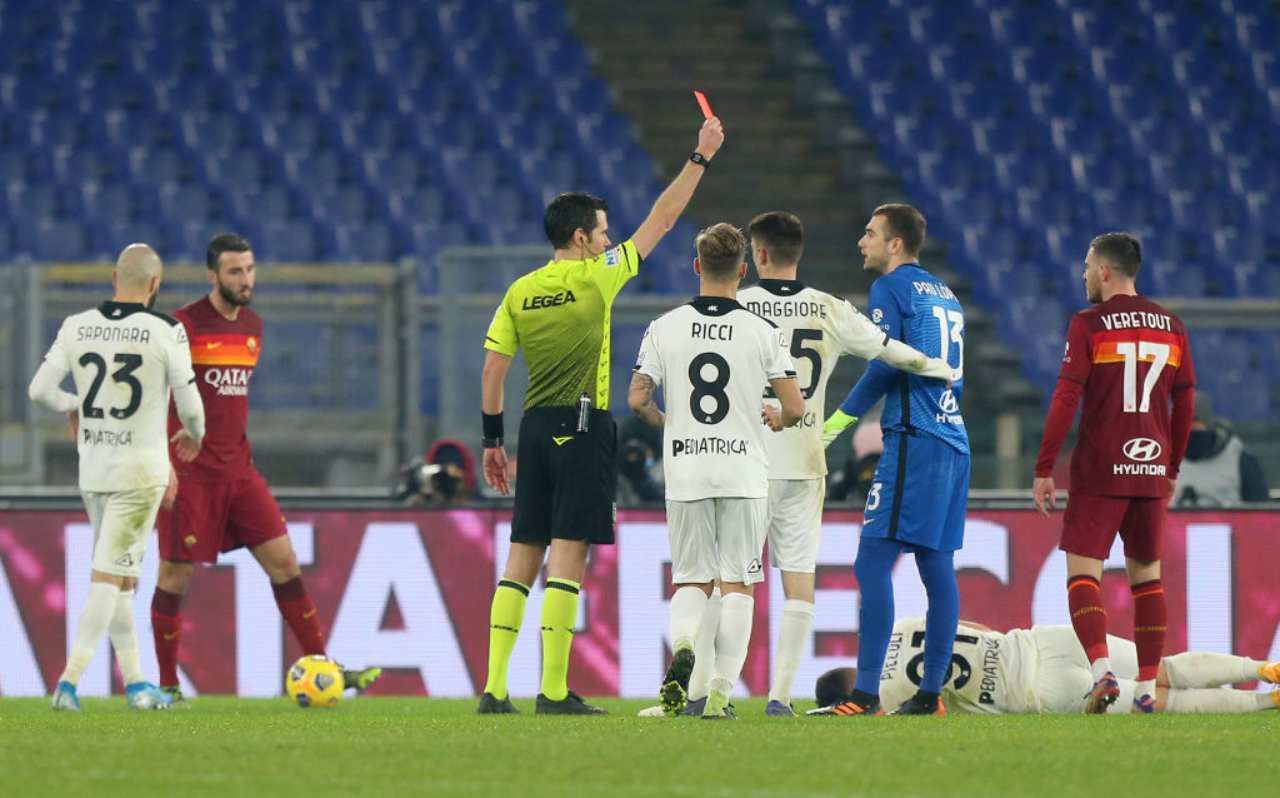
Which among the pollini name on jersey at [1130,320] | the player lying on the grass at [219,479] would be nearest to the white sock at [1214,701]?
the pollini name on jersey at [1130,320]

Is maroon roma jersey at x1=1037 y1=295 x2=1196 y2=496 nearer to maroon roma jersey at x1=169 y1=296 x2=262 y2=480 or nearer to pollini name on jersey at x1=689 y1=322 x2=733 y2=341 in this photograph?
pollini name on jersey at x1=689 y1=322 x2=733 y2=341

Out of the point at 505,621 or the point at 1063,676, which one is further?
the point at 1063,676

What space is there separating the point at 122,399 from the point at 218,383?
696 millimetres

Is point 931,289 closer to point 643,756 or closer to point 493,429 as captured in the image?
point 493,429

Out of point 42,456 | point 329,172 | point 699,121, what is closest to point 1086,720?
point 42,456

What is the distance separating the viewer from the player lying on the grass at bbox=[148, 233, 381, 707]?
9594mm

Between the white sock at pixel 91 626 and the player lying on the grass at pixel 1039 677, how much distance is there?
10.00 ft

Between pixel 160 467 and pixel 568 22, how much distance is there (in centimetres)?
1158

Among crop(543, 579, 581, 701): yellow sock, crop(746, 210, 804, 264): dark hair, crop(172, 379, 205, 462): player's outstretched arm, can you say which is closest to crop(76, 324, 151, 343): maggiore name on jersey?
crop(172, 379, 205, 462): player's outstretched arm

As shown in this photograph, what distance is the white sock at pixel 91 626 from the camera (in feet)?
29.1

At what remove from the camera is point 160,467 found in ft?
29.7

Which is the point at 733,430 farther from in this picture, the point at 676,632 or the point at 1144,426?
the point at 1144,426

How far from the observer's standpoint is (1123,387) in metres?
8.49

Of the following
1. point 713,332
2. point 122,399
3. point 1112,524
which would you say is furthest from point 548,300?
point 1112,524
